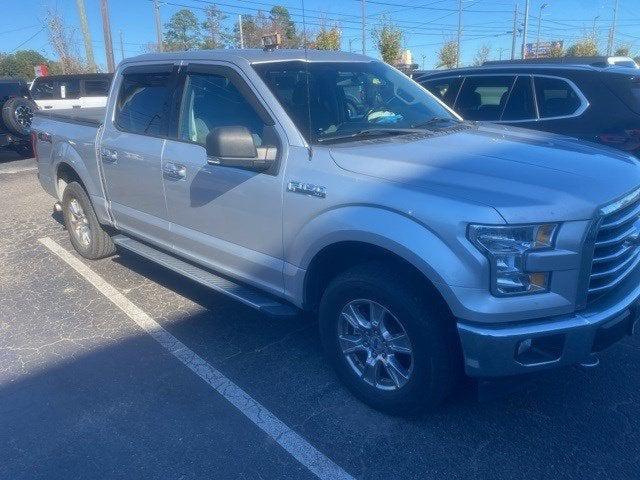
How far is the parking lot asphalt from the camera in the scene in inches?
108

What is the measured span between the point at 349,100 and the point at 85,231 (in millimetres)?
3397

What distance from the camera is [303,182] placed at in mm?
3086

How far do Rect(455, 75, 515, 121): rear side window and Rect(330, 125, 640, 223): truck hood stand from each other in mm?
2872

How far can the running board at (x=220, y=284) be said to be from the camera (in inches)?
136

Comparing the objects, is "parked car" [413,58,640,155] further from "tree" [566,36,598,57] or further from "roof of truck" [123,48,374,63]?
"tree" [566,36,598,57]

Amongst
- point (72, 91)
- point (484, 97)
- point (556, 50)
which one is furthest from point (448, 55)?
point (484, 97)

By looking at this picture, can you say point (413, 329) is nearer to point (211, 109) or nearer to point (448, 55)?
point (211, 109)

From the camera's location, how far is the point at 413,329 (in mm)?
2723

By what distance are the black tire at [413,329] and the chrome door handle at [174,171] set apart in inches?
57.5

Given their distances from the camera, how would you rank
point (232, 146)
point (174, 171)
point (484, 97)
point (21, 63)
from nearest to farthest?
point (232, 146) → point (174, 171) → point (484, 97) → point (21, 63)

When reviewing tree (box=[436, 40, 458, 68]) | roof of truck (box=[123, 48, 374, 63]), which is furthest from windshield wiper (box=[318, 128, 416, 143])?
A: tree (box=[436, 40, 458, 68])

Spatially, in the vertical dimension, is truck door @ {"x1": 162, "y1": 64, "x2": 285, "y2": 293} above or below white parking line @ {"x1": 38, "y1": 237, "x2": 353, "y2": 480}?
above

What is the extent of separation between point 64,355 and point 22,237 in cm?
359

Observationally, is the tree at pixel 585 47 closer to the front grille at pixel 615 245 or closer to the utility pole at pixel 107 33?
the utility pole at pixel 107 33
